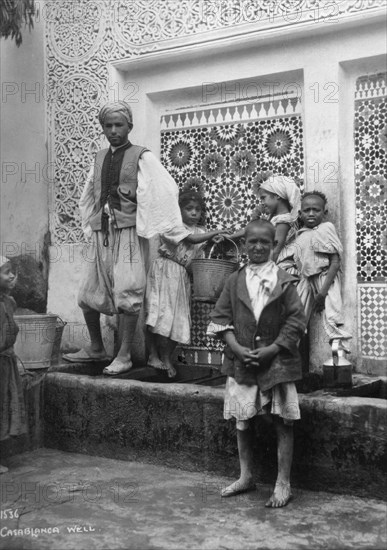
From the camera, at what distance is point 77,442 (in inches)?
206

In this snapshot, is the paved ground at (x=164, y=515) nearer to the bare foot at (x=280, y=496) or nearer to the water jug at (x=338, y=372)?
the bare foot at (x=280, y=496)

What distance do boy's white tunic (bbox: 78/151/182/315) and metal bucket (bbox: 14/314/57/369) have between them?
17.4 inches

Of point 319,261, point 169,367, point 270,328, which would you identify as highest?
point 319,261

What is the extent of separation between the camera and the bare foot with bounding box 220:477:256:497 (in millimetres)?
4125

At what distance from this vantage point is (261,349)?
12.9 ft

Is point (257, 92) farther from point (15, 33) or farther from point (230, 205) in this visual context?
point (15, 33)

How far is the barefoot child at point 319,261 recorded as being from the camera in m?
5.36

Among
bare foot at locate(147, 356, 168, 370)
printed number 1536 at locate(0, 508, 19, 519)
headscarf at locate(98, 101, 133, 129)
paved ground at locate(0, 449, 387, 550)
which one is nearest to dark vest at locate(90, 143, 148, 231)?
headscarf at locate(98, 101, 133, 129)

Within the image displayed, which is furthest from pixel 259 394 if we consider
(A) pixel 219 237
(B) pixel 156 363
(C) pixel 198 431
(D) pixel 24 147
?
(D) pixel 24 147

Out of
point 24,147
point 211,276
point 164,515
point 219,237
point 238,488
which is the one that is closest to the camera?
point 164,515

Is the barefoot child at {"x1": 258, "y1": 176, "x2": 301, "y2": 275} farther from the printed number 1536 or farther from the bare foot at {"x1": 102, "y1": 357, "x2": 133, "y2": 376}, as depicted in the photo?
the printed number 1536

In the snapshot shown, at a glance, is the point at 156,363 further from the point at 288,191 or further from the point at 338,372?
the point at 288,191

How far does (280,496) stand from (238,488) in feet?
0.95

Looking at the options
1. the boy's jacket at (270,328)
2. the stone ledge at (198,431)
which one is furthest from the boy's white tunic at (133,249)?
the boy's jacket at (270,328)
